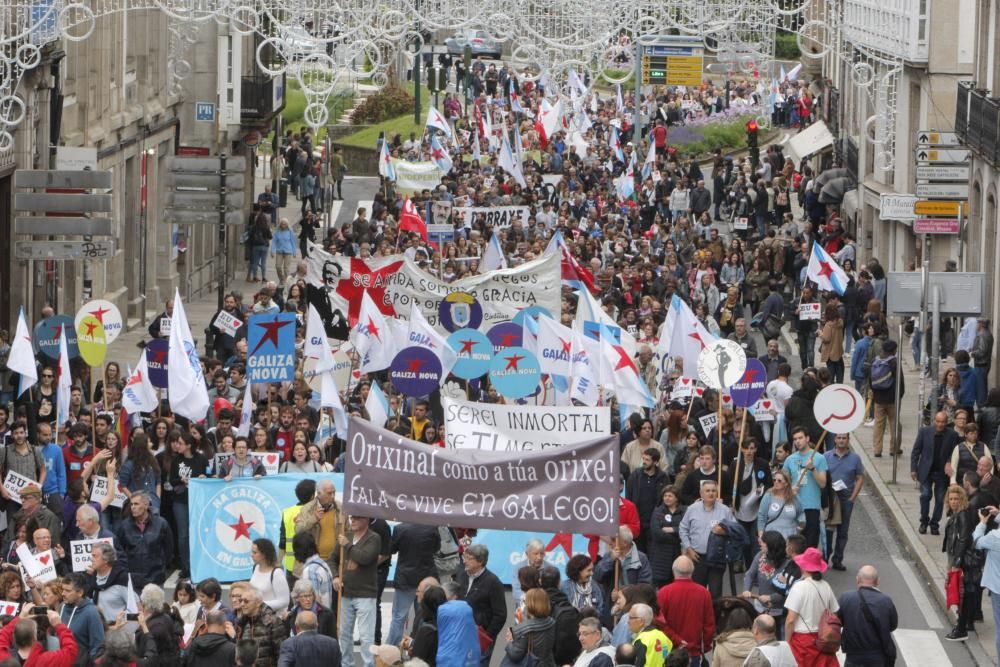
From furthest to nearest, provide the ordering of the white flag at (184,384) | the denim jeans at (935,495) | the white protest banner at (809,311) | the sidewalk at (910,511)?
the white protest banner at (809,311) → the denim jeans at (935,495) → the white flag at (184,384) → the sidewalk at (910,511)

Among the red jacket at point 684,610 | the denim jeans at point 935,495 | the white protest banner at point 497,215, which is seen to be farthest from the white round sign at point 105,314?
the white protest banner at point 497,215

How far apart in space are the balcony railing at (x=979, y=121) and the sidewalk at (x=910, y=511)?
318 cm

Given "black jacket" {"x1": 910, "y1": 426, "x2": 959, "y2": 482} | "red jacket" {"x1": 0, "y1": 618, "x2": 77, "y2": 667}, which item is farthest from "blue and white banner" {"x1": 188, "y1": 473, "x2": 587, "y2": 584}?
"red jacket" {"x1": 0, "y1": 618, "x2": 77, "y2": 667}

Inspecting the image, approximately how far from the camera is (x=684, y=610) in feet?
53.0

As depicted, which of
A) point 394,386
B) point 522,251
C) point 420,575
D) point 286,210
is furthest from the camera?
point 286,210

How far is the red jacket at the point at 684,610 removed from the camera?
16.1 m

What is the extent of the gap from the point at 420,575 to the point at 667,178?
3181cm

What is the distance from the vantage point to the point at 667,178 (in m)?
48.7

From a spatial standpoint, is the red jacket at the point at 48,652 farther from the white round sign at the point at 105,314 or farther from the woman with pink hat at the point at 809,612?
the white round sign at the point at 105,314

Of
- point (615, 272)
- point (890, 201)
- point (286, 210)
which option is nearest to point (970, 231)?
point (890, 201)

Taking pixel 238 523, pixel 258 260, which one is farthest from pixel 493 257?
pixel 238 523

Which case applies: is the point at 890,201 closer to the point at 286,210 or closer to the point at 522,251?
the point at 522,251

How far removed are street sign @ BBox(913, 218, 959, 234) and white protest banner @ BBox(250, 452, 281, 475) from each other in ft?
47.7

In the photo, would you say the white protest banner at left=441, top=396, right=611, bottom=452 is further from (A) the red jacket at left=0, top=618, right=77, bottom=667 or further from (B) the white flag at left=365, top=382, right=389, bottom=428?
(A) the red jacket at left=0, top=618, right=77, bottom=667
